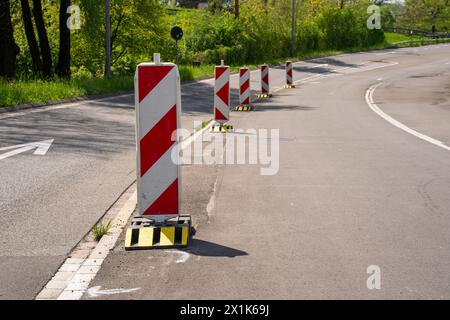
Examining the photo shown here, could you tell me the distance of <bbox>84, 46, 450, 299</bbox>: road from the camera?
4.39m

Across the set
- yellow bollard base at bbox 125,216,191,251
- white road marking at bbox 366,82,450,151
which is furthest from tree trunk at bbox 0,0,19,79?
yellow bollard base at bbox 125,216,191,251

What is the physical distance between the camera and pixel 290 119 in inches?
651

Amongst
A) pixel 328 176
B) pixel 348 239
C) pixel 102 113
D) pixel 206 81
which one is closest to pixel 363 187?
pixel 328 176

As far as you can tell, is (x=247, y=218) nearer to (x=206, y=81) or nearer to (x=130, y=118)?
(x=130, y=118)

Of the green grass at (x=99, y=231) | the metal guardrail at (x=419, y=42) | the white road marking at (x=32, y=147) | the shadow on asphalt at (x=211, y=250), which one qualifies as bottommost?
the shadow on asphalt at (x=211, y=250)

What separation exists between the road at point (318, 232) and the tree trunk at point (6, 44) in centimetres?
1517

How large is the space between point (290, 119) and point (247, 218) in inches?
411

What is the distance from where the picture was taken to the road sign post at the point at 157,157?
5.48 meters

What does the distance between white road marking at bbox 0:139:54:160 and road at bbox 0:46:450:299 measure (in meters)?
0.21

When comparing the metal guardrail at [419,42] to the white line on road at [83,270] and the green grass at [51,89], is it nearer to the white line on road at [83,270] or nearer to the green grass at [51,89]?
the green grass at [51,89]

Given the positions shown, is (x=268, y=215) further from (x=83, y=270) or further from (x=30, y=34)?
(x=30, y=34)

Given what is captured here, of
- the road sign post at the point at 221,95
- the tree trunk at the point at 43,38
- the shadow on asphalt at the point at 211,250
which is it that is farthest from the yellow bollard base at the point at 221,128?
the tree trunk at the point at 43,38

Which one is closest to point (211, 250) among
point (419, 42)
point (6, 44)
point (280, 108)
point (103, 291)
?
point (103, 291)

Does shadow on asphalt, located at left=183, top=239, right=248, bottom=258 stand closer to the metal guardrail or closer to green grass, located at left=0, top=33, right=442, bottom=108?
green grass, located at left=0, top=33, right=442, bottom=108
